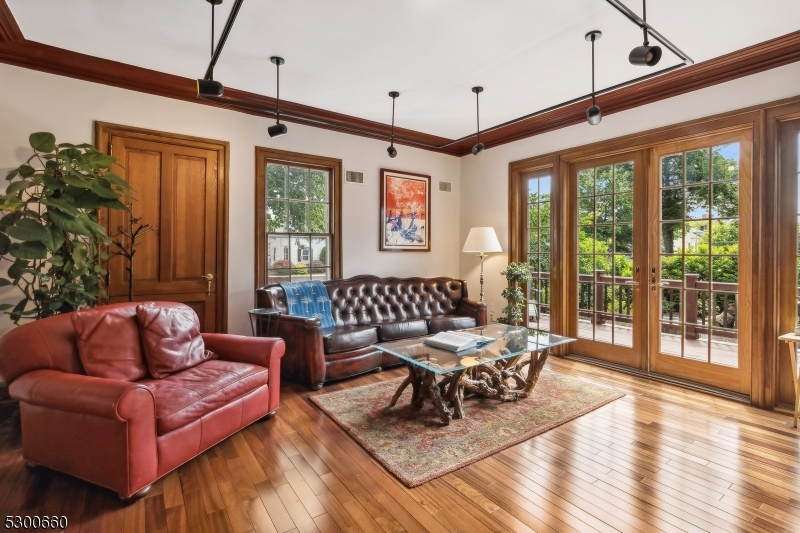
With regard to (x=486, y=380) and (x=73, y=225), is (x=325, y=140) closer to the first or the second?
(x=73, y=225)

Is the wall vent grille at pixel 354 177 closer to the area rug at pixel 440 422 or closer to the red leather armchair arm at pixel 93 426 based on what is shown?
the area rug at pixel 440 422

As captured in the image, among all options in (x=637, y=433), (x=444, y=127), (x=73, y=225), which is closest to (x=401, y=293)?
(x=444, y=127)

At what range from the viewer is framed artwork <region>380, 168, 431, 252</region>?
208 inches

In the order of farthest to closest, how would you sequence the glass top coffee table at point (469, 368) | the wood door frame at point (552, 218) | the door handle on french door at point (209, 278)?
the wood door frame at point (552, 218)
the door handle on french door at point (209, 278)
the glass top coffee table at point (469, 368)

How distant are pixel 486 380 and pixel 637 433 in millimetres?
1148

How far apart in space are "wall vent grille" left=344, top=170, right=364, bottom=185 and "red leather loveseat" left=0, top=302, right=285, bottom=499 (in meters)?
2.93

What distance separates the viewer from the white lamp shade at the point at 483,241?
500cm

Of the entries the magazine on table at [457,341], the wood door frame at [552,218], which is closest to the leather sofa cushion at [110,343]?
the magazine on table at [457,341]

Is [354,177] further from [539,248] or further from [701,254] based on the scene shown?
[701,254]

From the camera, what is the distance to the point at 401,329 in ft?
13.9

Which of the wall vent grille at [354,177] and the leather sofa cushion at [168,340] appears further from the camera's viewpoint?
the wall vent grille at [354,177]

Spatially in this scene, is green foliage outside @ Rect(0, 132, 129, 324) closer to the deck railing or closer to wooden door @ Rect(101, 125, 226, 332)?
wooden door @ Rect(101, 125, 226, 332)

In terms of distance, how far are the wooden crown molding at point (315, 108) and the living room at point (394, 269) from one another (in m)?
0.03

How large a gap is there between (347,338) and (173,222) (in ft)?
6.70
